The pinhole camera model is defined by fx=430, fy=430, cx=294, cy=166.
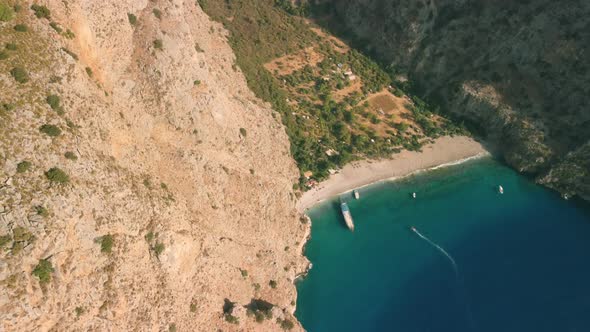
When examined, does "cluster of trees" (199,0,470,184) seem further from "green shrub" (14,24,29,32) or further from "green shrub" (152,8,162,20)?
"green shrub" (14,24,29,32)

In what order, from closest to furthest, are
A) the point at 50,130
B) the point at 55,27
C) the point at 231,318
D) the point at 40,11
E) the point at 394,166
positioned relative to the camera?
the point at 50,130, the point at 40,11, the point at 55,27, the point at 231,318, the point at 394,166

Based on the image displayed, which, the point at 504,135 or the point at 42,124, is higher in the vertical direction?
the point at 42,124

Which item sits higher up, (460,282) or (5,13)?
(5,13)

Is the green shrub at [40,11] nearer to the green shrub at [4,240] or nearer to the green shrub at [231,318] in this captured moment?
the green shrub at [4,240]

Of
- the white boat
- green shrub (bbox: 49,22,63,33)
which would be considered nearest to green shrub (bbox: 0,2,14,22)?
green shrub (bbox: 49,22,63,33)

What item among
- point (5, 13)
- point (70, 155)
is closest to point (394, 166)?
point (70, 155)

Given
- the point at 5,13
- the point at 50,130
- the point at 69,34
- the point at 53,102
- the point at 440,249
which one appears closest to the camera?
the point at 50,130

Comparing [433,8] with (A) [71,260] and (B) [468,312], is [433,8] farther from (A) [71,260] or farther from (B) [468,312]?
(A) [71,260]

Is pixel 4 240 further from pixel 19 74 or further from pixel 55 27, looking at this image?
pixel 55 27

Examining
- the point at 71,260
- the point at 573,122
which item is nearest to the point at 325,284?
the point at 71,260
